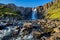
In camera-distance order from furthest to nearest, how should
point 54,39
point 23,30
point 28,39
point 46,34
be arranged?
point 23,30 → point 46,34 → point 28,39 → point 54,39

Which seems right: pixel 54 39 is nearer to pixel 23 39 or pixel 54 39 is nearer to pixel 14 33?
pixel 23 39

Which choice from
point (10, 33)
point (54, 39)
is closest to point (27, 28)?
point (10, 33)

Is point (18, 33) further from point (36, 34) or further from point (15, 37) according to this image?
point (36, 34)

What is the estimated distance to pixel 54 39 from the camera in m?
41.2

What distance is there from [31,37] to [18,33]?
223 inches

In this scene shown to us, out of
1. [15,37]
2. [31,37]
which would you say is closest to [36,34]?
[31,37]

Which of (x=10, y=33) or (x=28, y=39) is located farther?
(x=10, y=33)

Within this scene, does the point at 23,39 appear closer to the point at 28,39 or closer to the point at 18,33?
the point at 28,39

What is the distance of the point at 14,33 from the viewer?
49.5 meters

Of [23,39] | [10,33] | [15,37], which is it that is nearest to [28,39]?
[23,39]

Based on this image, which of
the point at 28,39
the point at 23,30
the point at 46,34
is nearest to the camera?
the point at 28,39

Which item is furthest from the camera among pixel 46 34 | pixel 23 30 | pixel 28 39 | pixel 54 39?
pixel 23 30

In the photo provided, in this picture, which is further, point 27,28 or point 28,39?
point 27,28

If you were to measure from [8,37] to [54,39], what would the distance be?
1171cm
